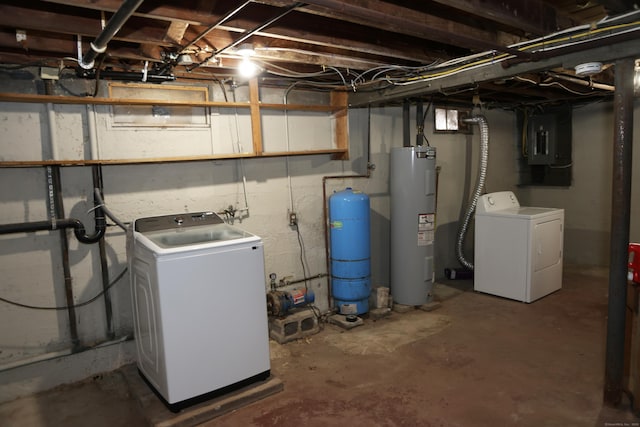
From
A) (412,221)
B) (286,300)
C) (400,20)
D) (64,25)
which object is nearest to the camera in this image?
(400,20)

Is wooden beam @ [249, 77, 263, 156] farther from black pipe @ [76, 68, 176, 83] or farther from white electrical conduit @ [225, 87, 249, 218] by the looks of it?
black pipe @ [76, 68, 176, 83]

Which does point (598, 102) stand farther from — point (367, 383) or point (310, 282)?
point (367, 383)

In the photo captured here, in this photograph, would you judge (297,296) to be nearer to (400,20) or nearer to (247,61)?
(247,61)


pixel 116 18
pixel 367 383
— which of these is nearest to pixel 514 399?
pixel 367 383

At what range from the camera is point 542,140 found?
580cm

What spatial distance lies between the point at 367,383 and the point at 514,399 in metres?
0.94

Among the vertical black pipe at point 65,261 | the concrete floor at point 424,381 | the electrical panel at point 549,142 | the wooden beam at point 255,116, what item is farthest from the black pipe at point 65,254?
the electrical panel at point 549,142

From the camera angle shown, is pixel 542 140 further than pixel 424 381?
Yes

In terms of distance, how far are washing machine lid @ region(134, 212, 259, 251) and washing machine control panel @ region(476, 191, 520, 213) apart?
2.88 metres

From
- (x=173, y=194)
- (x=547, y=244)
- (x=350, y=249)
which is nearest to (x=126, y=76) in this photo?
(x=173, y=194)

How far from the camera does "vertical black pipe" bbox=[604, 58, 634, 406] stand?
2350mm

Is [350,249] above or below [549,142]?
below

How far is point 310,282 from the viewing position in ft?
13.9

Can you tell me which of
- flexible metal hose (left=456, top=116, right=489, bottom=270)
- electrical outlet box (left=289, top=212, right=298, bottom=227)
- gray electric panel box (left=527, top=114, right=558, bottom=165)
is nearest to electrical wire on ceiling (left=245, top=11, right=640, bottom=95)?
electrical outlet box (left=289, top=212, right=298, bottom=227)
